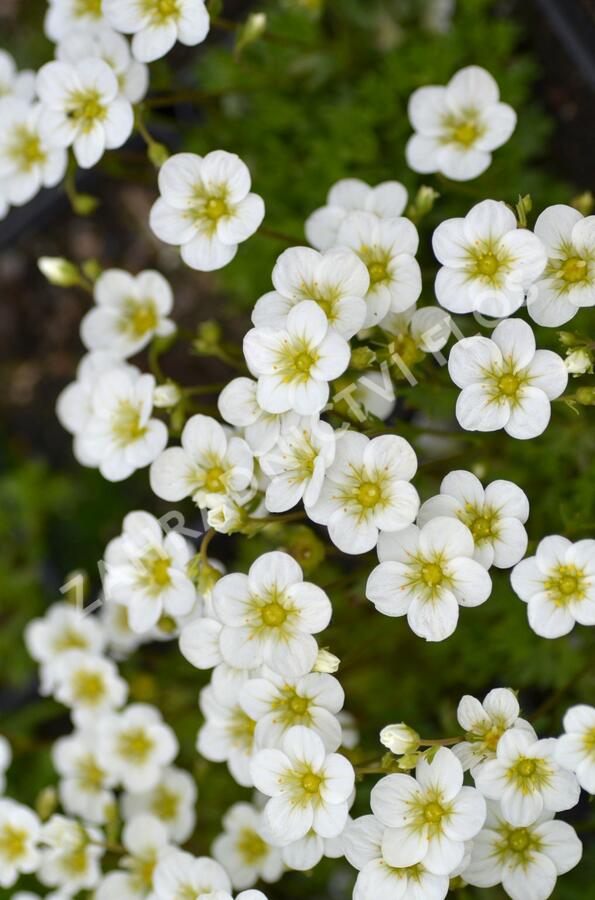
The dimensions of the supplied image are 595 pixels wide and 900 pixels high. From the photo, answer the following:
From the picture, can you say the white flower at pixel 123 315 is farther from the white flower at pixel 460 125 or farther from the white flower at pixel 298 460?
the white flower at pixel 460 125

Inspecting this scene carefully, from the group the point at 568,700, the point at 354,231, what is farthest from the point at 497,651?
the point at 354,231

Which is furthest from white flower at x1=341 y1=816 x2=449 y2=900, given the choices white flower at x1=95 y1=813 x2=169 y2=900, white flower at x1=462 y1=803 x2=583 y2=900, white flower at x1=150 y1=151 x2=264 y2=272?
white flower at x1=150 y1=151 x2=264 y2=272

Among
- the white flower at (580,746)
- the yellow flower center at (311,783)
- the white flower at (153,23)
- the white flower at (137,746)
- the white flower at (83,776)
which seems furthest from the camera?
the white flower at (83,776)

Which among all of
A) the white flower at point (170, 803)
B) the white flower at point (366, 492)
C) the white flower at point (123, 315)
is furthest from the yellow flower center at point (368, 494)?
the white flower at point (170, 803)

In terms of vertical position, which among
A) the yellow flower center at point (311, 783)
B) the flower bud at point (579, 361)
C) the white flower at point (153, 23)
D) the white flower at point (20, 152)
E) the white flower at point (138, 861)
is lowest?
the white flower at point (138, 861)

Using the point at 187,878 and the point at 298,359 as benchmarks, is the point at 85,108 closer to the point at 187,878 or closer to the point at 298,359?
the point at 298,359

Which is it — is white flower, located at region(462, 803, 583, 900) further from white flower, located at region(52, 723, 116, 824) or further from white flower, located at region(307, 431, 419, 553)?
white flower, located at region(52, 723, 116, 824)

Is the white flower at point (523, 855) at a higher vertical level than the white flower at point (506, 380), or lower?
lower

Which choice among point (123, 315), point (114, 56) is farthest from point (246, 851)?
point (114, 56)
